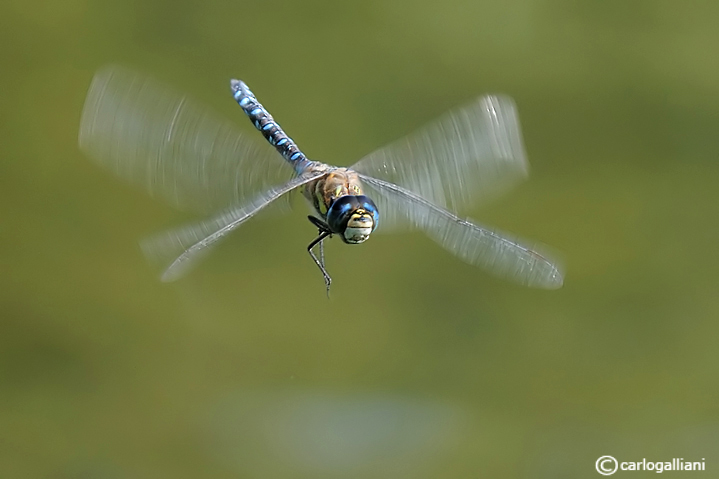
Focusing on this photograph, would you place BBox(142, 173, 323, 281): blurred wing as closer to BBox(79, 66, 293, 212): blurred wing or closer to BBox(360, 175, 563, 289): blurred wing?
BBox(79, 66, 293, 212): blurred wing

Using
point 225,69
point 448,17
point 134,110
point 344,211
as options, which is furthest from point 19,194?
point 448,17

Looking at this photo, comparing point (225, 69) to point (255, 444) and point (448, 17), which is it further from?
point (255, 444)

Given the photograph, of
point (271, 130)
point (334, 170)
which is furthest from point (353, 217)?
point (271, 130)

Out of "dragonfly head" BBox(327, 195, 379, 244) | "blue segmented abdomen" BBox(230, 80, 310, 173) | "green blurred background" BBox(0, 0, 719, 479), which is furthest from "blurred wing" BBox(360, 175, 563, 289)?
"green blurred background" BBox(0, 0, 719, 479)

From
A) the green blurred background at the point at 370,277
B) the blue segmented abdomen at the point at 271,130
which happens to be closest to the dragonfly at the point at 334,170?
the blue segmented abdomen at the point at 271,130

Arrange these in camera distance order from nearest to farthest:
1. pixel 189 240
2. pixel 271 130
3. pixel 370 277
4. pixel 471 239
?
pixel 189 240
pixel 471 239
pixel 271 130
pixel 370 277

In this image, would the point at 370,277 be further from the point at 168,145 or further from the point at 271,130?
the point at 168,145

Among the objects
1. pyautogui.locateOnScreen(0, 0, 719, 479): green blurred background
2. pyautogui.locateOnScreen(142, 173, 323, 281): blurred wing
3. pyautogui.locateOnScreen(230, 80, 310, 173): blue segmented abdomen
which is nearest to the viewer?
pyautogui.locateOnScreen(142, 173, 323, 281): blurred wing
